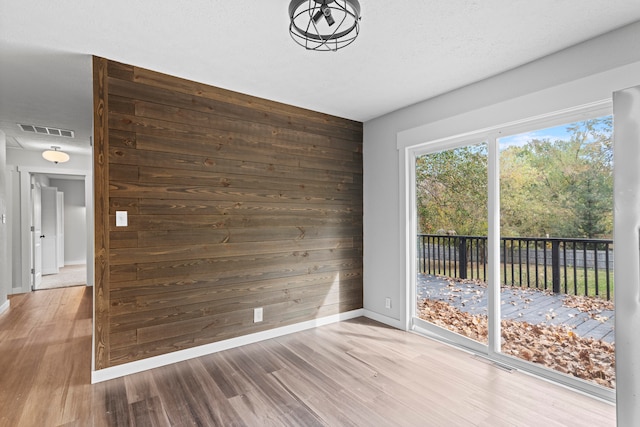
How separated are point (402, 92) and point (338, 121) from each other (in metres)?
0.98

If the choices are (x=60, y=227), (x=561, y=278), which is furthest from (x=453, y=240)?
(x=60, y=227)

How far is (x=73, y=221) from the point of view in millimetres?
8508

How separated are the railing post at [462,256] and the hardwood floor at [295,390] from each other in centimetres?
74

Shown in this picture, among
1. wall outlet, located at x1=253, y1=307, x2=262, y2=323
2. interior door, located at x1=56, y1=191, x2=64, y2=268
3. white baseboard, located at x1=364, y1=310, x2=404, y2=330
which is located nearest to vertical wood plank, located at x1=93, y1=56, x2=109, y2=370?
wall outlet, located at x1=253, y1=307, x2=262, y2=323

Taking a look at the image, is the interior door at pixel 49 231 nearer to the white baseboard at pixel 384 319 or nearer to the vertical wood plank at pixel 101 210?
the vertical wood plank at pixel 101 210

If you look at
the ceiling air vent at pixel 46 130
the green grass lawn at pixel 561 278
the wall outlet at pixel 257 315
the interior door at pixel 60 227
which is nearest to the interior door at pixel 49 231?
the interior door at pixel 60 227

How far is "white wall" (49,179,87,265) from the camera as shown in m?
8.38

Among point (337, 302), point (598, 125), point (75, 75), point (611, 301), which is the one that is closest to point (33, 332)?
point (75, 75)

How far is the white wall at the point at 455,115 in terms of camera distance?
2.13 m

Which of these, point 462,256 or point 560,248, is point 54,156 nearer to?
point 462,256

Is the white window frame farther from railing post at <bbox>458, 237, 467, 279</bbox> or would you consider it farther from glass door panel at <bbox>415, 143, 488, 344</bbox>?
railing post at <bbox>458, 237, 467, 279</bbox>

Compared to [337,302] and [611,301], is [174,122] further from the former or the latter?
[611,301]

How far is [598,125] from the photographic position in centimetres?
229

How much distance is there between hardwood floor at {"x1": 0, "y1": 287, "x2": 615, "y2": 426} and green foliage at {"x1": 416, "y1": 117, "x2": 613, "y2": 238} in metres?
1.21
